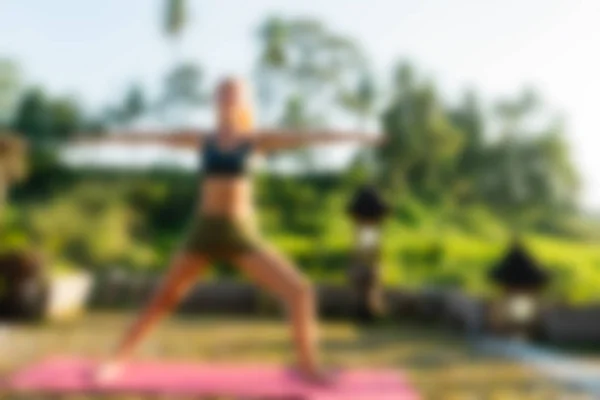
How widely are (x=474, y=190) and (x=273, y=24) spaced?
25.8ft

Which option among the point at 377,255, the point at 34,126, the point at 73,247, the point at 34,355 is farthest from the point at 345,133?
the point at 34,126

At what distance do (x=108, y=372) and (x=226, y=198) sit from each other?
1399mm

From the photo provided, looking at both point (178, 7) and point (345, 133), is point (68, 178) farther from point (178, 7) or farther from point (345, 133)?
point (345, 133)

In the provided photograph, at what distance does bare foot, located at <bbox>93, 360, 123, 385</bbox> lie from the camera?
184 inches

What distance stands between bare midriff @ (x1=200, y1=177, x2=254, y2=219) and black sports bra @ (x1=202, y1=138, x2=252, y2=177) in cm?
5

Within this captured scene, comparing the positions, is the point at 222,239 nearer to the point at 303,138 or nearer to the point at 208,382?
the point at 303,138

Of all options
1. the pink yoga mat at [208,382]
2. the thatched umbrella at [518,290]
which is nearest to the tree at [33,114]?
the thatched umbrella at [518,290]

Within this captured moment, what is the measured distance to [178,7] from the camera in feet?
79.6

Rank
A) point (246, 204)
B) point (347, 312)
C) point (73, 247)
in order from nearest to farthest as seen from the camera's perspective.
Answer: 1. point (246, 204)
2. point (347, 312)
3. point (73, 247)

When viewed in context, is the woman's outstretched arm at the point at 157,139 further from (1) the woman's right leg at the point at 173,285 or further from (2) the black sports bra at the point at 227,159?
(1) the woman's right leg at the point at 173,285

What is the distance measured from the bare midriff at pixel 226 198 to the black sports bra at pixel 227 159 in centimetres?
5

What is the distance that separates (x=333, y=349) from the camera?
23.7ft

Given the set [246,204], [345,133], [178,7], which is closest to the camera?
[345,133]

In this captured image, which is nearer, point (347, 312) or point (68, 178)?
point (347, 312)
